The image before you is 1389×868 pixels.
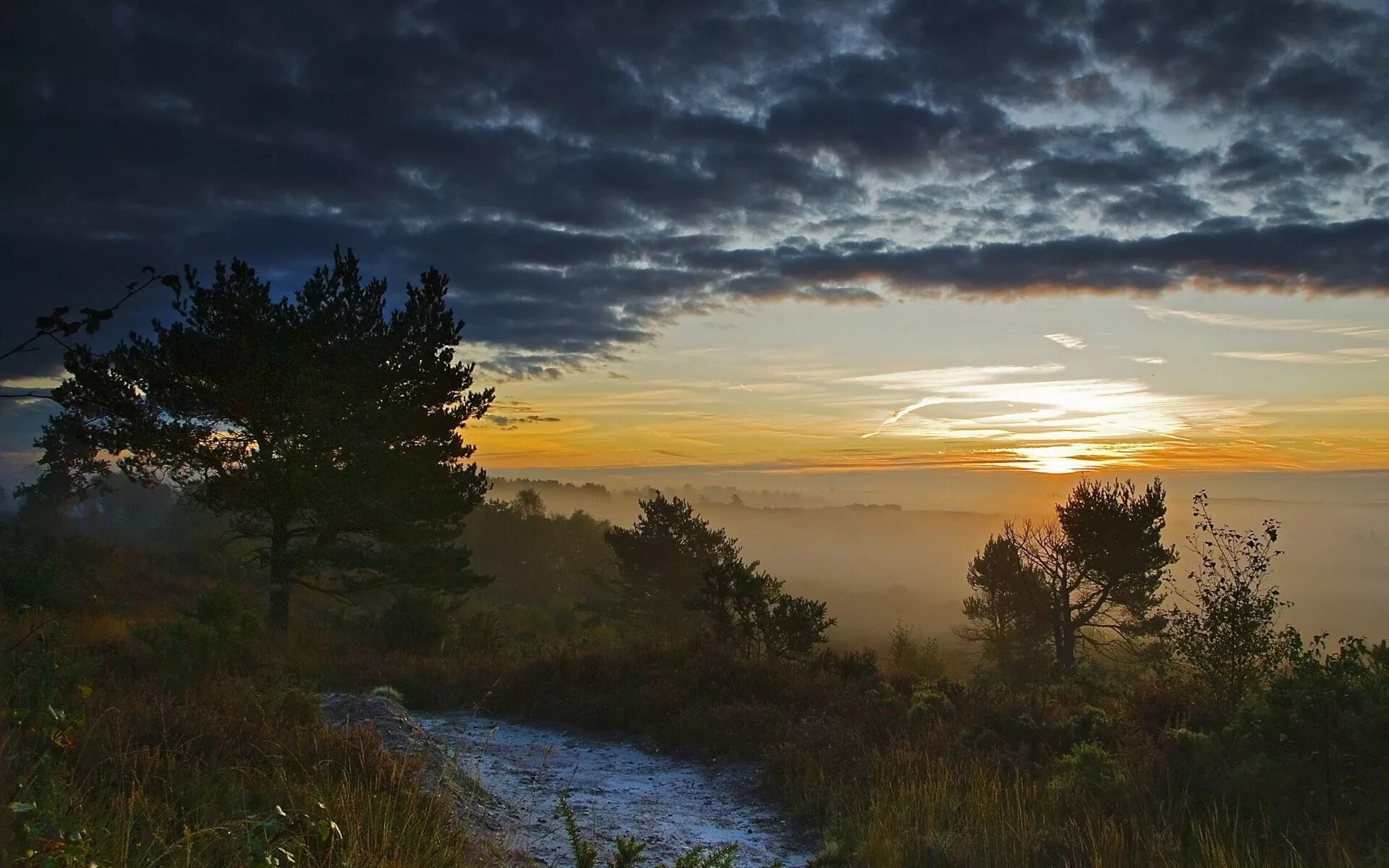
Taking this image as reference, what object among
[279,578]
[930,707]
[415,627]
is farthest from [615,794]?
[279,578]

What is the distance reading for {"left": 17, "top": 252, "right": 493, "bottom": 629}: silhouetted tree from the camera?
18.7 m

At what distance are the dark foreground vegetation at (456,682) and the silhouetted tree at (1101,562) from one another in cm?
11

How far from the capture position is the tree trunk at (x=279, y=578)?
19531 mm

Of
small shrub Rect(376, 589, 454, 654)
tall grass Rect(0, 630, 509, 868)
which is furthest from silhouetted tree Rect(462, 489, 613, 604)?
tall grass Rect(0, 630, 509, 868)

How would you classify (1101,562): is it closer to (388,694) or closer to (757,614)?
(757,614)

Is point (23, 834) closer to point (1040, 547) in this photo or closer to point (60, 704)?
point (60, 704)

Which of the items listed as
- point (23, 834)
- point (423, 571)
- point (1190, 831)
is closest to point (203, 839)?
point (23, 834)

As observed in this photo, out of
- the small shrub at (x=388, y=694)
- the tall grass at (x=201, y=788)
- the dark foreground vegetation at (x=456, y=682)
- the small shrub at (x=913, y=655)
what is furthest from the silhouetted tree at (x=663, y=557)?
the tall grass at (x=201, y=788)

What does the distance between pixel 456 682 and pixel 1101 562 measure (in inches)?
929

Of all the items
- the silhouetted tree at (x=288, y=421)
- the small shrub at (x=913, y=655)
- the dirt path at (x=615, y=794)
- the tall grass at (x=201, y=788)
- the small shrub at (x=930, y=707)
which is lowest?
the small shrub at (x=913, y=655)

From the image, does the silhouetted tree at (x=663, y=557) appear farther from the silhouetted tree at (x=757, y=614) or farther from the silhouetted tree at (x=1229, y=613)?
the silhouetted tree at (x=1229, y=613)

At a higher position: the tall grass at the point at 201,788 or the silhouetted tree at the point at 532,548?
the tall grass at the point at 201,788

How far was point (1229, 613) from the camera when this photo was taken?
38.9 ft

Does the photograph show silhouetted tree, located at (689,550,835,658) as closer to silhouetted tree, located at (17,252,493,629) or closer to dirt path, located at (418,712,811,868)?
dirt path, located at (418,712,811,868)
